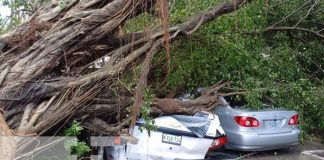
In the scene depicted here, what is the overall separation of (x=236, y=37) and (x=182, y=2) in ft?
4.54

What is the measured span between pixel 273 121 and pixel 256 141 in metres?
0.53

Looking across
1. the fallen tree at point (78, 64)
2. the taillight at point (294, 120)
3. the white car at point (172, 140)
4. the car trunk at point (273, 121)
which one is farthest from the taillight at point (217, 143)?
the taillight at point (294, 120)

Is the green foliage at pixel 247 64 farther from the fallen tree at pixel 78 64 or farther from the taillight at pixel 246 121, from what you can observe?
the fallen tree at pixel 78 64

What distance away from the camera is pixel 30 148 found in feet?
18.2

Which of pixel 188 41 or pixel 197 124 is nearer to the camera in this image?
pixel 197 124

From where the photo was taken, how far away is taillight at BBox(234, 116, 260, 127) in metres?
7.91

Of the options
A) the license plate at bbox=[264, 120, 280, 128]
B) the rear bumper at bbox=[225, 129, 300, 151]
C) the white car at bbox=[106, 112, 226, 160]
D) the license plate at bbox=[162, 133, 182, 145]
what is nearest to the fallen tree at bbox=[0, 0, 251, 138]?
the white car at bbox=[106, 112, 226, 160]

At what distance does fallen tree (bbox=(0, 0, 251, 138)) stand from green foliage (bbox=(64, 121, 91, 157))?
19cm

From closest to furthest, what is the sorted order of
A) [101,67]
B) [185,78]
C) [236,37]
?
[101,67] → [185,78] → [236,37]

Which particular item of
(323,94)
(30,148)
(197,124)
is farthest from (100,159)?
(323,94)

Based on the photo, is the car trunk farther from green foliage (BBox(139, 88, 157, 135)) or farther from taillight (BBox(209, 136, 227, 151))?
green foliage (BBox(139, 88, 157, 135))

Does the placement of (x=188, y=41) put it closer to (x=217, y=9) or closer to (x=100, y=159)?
(x=217, y=9)

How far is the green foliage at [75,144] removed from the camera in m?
5.78

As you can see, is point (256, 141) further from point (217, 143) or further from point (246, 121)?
point (217, 143)
